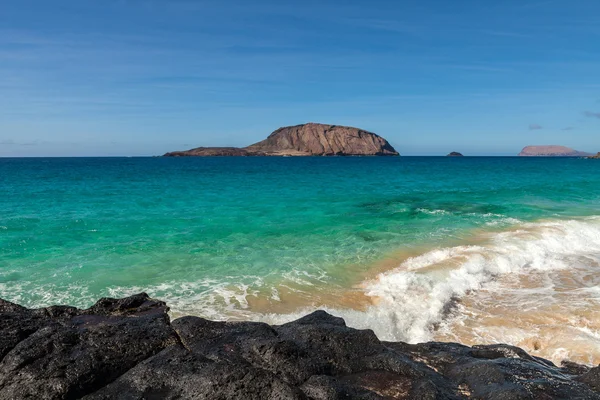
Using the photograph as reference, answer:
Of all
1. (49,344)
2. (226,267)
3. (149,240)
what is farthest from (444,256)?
(49,344)

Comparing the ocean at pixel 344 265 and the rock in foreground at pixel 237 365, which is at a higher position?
the rock in foreground at pixel 237 365

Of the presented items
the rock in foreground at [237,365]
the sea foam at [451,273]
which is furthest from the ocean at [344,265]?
the rock in foreground at [237,365]

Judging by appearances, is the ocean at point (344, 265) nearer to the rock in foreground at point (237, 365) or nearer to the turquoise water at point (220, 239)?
the turquoise water at point (220, 239)

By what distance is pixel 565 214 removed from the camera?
25891mm

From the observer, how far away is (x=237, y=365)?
4547 millimetres

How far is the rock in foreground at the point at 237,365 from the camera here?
4.31 meters

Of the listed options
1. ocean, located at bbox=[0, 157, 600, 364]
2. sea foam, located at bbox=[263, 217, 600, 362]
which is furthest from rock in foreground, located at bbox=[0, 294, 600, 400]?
sea foam, located at bbox=[263, 217, 600, 362]

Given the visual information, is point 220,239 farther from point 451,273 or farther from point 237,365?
point 237,365

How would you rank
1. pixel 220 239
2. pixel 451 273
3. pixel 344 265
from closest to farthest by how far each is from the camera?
pixel 451 273
pixel 344 265
pixel 220 239

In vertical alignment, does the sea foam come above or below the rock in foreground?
below

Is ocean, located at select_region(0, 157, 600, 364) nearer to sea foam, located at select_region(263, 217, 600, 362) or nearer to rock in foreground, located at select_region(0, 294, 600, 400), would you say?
sea foam, located at select_region(263, 217, 600, 362)

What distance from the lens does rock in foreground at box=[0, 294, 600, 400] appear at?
14.1 ft

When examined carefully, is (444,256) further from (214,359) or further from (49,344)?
(49,344)

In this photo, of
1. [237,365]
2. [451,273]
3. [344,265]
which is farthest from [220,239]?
[237,365]
